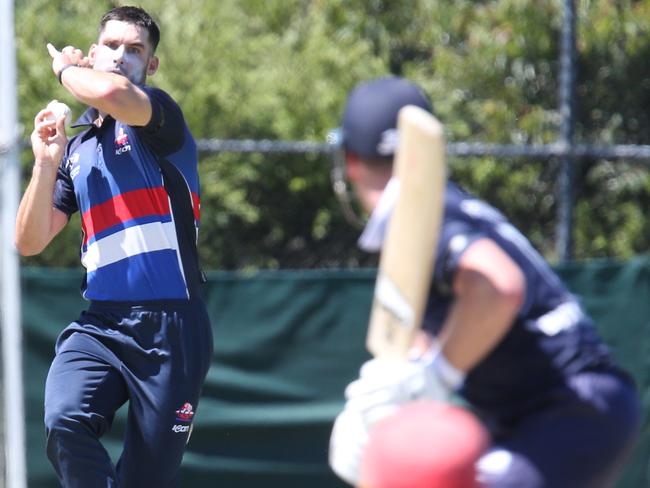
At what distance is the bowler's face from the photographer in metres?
4.72

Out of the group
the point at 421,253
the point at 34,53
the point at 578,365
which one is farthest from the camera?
the point at 34,53

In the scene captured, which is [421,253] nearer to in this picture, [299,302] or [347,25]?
[299,302]

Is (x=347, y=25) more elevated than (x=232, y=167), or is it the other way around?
(x=347, y=25)

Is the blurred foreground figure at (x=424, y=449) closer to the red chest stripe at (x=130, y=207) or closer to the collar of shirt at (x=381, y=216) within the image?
the collar of shirt at (x=381, y=216)

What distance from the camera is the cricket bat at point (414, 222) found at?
3068 millimetres

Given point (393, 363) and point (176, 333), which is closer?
point (393, 363)

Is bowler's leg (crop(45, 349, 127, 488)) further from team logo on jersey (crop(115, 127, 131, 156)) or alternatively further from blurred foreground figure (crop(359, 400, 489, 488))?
blurred foreground figure (crop(359, 400, 489, 488))

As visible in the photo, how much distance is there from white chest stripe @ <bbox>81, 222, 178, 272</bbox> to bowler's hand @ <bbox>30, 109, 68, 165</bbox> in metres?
0.37

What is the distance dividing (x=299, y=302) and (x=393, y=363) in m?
3.70

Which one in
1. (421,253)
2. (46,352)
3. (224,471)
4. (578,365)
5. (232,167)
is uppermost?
(421,253)

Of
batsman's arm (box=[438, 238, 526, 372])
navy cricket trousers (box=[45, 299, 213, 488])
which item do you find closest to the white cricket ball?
navy cricket trousers (box=[45, 299, 213, 488])

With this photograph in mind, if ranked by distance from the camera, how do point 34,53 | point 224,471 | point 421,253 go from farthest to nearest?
point 34,53
point 224,471
point 421,253

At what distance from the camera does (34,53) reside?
8094 mm

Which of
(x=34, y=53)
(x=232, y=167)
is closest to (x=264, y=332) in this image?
(x=232, y=167)
